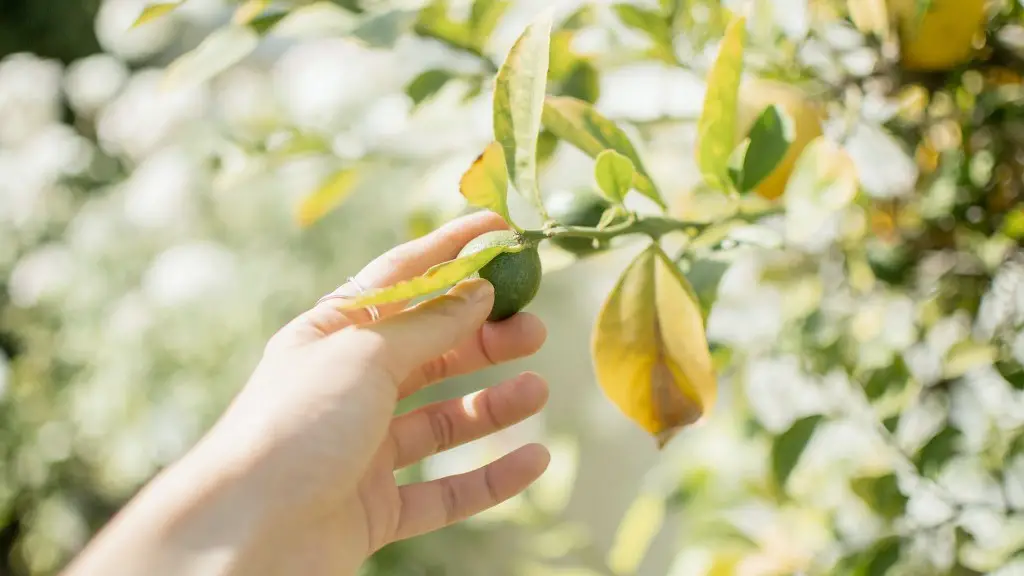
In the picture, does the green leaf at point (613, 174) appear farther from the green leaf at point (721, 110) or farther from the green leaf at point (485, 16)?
the green leaf at point (485, 16)

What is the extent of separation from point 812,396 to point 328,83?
0.97 meters

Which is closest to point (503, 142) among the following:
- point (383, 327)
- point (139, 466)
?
point (383, 327)

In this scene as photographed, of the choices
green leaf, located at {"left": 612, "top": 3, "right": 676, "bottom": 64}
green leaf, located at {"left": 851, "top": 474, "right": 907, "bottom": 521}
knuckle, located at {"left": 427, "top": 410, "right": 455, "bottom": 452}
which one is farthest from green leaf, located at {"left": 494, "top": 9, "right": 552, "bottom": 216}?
green leaf, located at {"left": 851, "top": 474, "right": 907, "bottom": 521}

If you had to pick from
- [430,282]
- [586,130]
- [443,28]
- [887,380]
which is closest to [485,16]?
[443,28]

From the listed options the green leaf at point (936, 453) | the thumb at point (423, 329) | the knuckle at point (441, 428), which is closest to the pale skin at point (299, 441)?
the thumb at point (423, 329)

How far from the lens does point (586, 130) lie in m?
0.36

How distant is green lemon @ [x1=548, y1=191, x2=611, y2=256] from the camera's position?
0.37m

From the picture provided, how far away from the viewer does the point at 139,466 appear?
140 centimetres

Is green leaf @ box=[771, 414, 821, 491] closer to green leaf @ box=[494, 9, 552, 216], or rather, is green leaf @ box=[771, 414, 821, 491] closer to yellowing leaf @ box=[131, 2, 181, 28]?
green leaf @ box=[494, 9, 552, 216]

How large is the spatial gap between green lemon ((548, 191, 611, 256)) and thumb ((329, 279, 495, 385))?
0.05 meters

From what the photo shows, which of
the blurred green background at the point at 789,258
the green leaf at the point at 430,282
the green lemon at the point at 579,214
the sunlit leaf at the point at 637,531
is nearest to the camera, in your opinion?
the green leaf at the point at 430,282

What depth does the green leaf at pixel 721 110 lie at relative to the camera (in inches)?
12.8

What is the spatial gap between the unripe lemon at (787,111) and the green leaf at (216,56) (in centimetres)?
27

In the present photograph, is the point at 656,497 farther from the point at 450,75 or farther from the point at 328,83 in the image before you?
the point at 328,83
